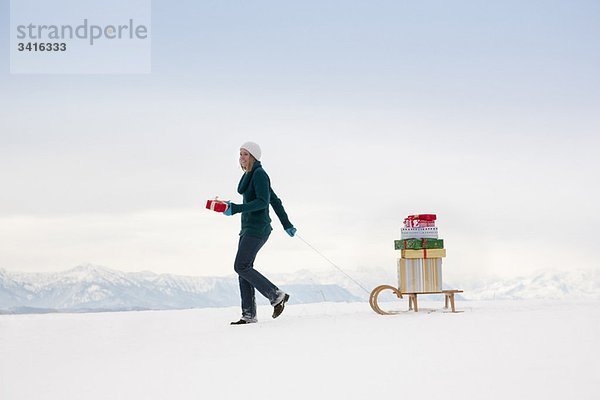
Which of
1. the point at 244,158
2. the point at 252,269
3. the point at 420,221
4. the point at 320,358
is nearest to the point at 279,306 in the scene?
the point at 252,269

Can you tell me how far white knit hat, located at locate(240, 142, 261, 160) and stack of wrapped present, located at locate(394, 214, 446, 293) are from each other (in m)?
1.85

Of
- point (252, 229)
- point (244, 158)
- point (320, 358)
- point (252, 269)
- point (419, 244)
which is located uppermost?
point (244, 158)

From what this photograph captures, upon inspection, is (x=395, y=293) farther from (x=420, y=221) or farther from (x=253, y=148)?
(x=253, y=148)

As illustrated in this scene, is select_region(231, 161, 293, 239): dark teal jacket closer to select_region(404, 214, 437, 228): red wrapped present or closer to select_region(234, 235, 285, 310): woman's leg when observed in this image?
select_region(234, 235, 285, 310): woman's leg

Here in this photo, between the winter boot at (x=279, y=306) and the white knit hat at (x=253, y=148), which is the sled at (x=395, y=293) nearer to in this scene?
the winter boot at (x=279, y=306)

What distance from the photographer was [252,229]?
22.1ft

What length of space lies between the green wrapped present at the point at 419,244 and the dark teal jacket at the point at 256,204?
1.54 meters

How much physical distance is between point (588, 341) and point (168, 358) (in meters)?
2.87

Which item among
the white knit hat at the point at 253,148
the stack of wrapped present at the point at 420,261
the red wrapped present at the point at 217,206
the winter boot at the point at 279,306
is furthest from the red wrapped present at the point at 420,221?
the red wrapped present at the point at 217,206

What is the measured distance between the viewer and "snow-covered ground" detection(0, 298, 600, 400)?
3.69 m

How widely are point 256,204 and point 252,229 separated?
0.25m

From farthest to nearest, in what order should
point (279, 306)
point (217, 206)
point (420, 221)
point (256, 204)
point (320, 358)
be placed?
point (420, 221) → point (279, 306) → point (256, 204) → point (217, 206) → point (320, 358)

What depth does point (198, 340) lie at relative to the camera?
5629 millimetres

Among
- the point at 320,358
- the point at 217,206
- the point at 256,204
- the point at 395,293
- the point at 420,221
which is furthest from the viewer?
the point at 420,221
